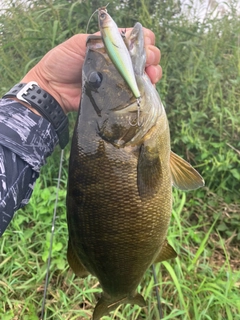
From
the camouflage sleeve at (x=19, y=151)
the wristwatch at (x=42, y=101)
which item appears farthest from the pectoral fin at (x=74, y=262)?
the wristwatch at (x=42, y=101)

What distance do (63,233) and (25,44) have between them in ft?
5.45

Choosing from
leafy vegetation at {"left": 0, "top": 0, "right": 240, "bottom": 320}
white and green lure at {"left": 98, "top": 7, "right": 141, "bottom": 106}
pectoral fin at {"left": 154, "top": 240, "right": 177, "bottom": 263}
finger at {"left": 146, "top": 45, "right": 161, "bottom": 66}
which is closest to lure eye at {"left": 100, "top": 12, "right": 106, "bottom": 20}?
white and green lure at {"left": 98, "top": 7, "right": 141, "bottom": 106}

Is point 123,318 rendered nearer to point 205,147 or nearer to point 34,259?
point 34,259

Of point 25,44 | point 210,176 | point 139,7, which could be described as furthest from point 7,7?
point 210,176

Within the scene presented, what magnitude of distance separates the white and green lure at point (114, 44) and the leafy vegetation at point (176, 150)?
164 centimetres

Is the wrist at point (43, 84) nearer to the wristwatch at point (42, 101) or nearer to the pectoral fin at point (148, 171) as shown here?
the wristwatch at point (42, 101)


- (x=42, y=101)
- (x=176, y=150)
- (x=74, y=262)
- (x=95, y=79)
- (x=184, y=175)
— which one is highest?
(x=95, y=79)

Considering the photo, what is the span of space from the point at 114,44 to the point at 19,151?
83 cm

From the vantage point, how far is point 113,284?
151 cm

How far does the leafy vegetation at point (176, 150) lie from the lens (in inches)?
100

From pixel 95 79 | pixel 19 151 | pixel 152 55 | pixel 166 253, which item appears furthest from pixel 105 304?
pixel 152 55

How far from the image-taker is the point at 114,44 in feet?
3.65

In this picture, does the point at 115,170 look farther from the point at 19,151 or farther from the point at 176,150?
the point at 176,150

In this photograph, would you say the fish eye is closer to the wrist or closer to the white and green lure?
the white and green lure
